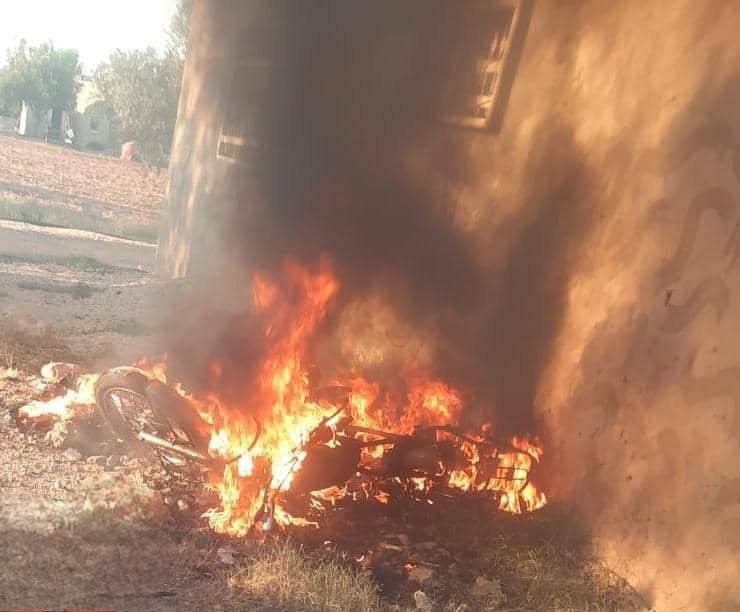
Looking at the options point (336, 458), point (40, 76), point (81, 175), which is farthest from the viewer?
point (40, 76)

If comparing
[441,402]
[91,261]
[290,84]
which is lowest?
[91,261]

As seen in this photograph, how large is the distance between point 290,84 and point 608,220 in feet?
17.5

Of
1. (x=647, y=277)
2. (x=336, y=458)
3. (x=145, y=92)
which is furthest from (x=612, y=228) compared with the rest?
(x=145, y=92)

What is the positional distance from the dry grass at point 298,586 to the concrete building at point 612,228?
71.4 inches

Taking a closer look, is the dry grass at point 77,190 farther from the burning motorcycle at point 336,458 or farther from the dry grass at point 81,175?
the burning motorcycle at point 336,458

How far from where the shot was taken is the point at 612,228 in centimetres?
503

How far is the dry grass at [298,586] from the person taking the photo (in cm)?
399

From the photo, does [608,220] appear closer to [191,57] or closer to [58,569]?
[58,569]

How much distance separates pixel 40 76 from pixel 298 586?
45.2 meters

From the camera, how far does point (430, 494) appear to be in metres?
5.57

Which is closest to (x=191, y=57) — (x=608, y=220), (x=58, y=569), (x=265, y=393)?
(x=265, y=393)

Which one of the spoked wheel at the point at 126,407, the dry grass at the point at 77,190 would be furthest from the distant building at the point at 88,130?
the spoked wheel at the point at 126,407

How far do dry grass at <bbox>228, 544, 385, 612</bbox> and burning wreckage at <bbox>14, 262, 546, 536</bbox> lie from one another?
1.71 feet

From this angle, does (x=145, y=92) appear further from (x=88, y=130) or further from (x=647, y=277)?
(x=647, y=277)
